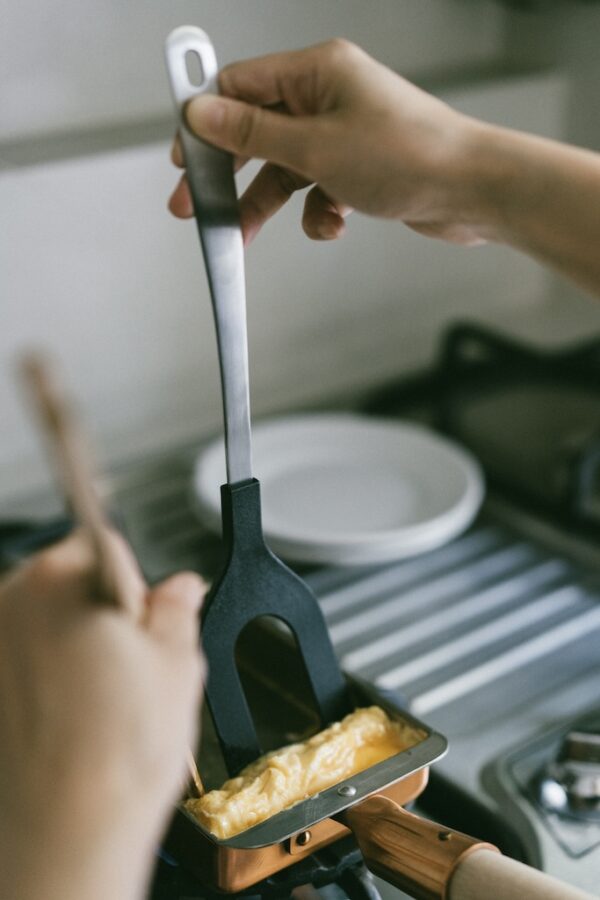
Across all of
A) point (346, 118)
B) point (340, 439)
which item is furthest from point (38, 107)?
point (346, 118)

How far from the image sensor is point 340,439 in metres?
1.15

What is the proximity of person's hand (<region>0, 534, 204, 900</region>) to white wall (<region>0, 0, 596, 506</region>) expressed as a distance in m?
0.71

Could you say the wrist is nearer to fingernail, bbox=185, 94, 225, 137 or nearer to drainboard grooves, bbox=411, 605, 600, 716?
fingernail, bbox=185, 94, 225, 137

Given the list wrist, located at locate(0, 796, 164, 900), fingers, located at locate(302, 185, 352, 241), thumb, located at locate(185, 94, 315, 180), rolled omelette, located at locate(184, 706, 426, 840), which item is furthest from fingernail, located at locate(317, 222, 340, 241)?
wrist, located at locate(0, 796, 164, 900)

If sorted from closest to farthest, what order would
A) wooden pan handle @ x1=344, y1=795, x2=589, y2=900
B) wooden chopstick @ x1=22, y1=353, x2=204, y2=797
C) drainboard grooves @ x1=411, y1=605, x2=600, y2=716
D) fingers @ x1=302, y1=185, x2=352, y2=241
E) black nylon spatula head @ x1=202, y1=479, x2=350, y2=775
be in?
wooden chopstick @ x1=22, y1=353, x2=204, y2=797
wooden pan handle @ x1=344, y1=795, x2=589, y2=900
black nylon spatula head @ x1=202, y1=479, x2=350, y2=775
fingers @ x1=302, y1=185, x2=352, y2=241
drainboard grooves @ x1=411, y1=605, x2=600, y2=716

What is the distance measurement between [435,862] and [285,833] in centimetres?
7

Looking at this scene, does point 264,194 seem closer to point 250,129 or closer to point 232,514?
point 250,129

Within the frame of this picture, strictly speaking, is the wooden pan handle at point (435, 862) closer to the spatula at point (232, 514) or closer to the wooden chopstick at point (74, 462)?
the spatula at point (232, 514)

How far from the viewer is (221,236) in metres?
0.54

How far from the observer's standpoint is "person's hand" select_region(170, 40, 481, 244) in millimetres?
570

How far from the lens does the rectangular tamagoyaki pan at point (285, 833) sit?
1.73ft

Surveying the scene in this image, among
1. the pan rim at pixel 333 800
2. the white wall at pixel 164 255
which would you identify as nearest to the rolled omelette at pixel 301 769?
the pan rim at pixel 333 800

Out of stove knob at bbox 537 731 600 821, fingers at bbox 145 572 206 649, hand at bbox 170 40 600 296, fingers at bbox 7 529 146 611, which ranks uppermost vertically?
hand at bbox 170 40 600 296

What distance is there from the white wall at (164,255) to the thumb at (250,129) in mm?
504
